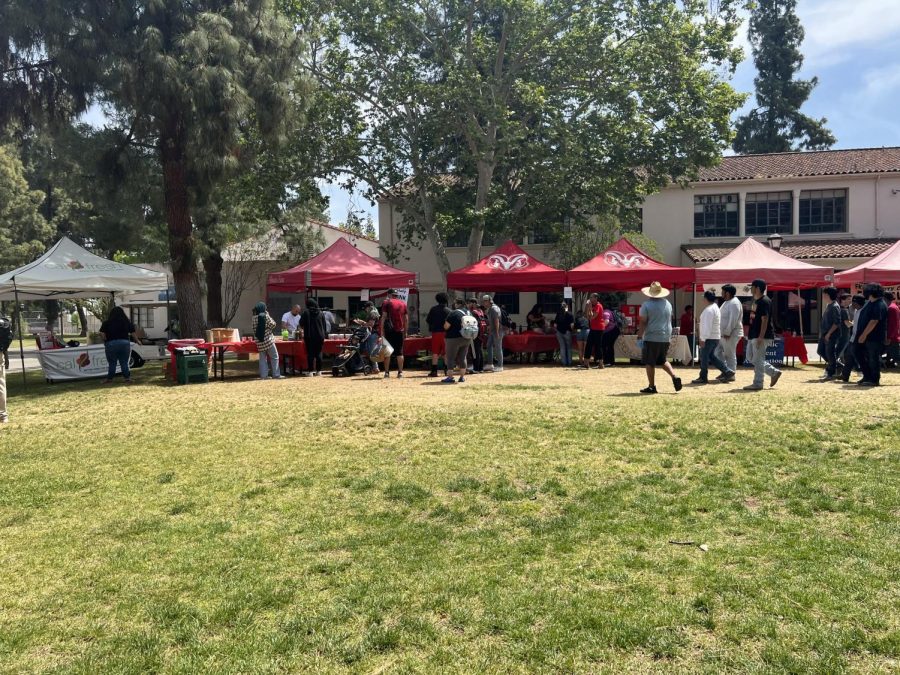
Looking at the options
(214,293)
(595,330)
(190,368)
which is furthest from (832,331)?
(214,293)

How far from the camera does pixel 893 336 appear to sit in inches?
526

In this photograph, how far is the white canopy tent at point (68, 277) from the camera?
1355cm

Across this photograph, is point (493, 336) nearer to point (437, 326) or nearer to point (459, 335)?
point (437, 326)

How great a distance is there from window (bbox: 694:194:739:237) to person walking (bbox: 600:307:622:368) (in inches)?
543

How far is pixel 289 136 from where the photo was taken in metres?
17.0

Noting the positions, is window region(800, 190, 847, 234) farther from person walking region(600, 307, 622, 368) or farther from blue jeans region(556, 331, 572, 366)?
blue jeans region(556, 331, 572, 366)

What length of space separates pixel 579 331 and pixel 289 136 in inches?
328

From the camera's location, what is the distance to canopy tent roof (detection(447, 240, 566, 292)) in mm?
15906

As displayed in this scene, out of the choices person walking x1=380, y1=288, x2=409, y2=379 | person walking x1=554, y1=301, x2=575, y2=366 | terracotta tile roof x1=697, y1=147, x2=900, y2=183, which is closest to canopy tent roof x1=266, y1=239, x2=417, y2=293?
person walking x1=380, y1=288, x2=409, y2=379

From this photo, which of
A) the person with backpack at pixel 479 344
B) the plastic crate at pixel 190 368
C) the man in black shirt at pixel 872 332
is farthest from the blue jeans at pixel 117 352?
the man in black shirt at pixel 872 332

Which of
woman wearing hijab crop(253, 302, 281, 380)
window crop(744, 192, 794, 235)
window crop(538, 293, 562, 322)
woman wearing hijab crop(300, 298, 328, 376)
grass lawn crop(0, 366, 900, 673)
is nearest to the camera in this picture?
grass lawn crop(0, 366, 900, 673)

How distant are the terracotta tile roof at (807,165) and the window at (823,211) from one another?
2.92 ft

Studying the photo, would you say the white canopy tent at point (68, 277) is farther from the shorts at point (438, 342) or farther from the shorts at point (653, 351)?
the shorts at point (653, 351)

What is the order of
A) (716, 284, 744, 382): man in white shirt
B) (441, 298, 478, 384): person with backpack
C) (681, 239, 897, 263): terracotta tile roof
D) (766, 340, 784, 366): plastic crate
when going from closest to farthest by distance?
(716, 284, 744, 382): man in white shirt → (441, 298, 478, 384): person with backpack → (766, 340, 784, 366): plastic crate → (681, 239, 897, 263): terracotta tile roof
